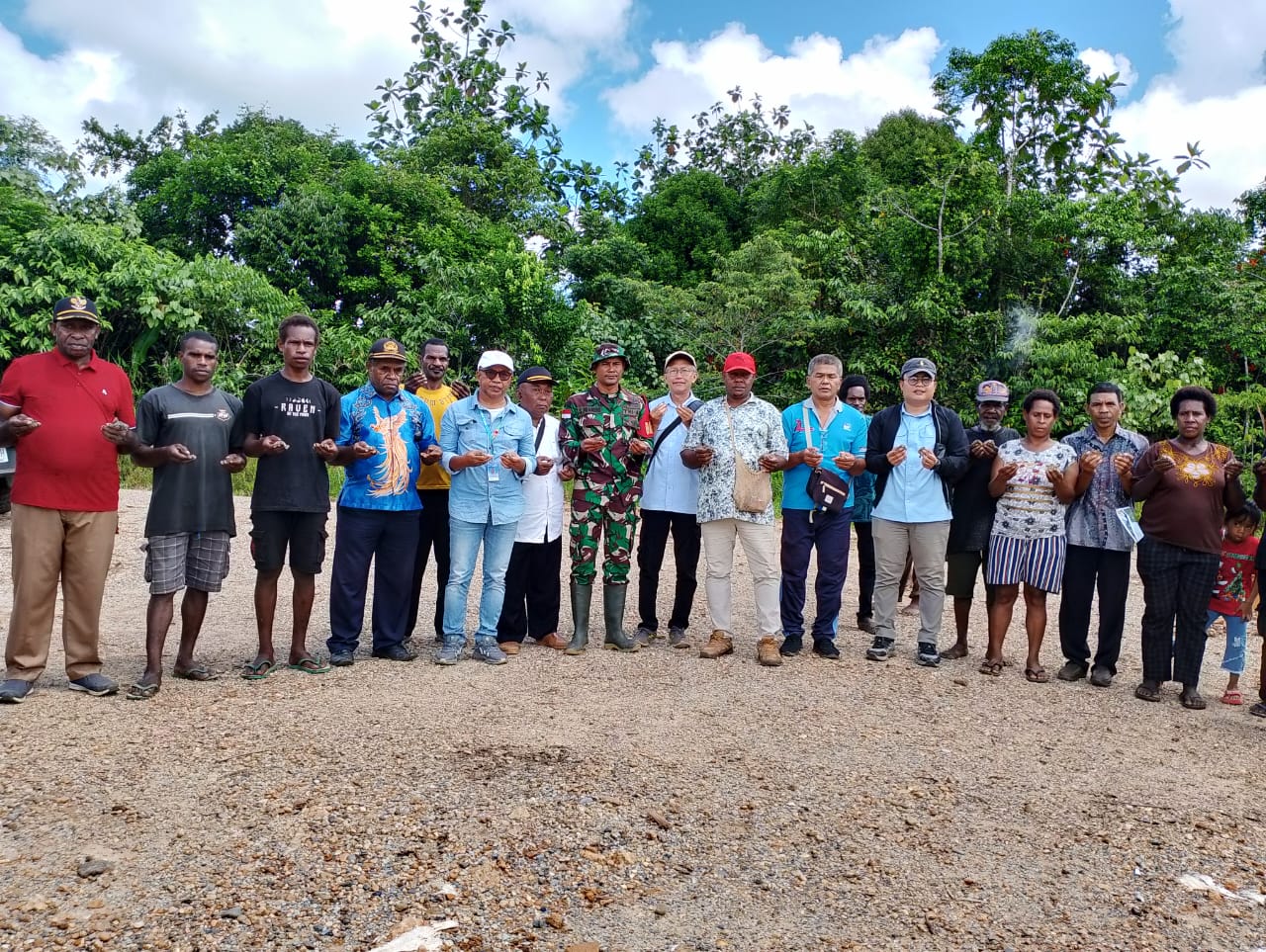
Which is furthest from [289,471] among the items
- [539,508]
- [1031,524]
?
[1031,524]

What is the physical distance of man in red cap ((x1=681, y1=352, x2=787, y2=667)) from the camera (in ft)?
19.9

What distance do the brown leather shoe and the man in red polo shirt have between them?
3273mm

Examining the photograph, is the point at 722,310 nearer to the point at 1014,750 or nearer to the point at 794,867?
the point at 1014,750

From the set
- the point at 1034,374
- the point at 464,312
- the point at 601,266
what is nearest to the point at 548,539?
the point at 464,312

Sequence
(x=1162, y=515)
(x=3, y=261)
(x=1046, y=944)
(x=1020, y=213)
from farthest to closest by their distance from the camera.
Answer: (x=1020, y=213), (x=3, y=261), (x=1162, y=515), (x=1046, y=944)

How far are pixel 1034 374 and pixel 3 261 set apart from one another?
53.7 feet

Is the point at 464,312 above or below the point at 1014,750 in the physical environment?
above

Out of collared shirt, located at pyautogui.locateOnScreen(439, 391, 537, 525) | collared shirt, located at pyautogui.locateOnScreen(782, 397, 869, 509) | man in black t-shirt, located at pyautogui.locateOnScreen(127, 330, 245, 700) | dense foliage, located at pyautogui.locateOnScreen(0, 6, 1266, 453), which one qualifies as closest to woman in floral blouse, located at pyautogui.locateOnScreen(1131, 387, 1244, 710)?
collared shirt, located at pyautogui.locateOnScreen(782, 397, 869, 509)

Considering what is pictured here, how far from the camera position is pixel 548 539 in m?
6.19

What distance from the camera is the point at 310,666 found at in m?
5.48

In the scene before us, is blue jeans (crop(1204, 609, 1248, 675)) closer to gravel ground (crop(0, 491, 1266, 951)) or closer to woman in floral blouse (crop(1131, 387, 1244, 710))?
woman in floral blouse (crop(1131, 387, 1244, 710))

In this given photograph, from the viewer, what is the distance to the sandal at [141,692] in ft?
15.8

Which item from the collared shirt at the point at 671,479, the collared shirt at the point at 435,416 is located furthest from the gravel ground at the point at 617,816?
the collared shirt at the point at 671,479

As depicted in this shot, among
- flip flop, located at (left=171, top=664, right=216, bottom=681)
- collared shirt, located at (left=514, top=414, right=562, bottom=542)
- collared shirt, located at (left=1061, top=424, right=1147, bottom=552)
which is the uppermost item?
collared shirt, located at (left=1061, top=424, right=1147, bottom=552)
